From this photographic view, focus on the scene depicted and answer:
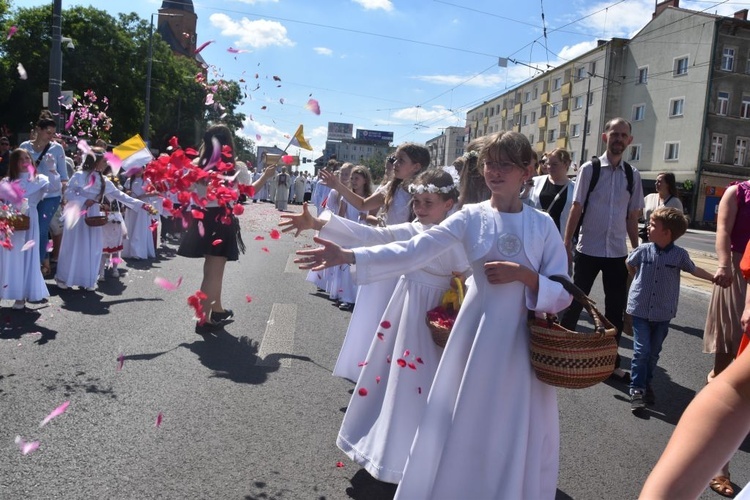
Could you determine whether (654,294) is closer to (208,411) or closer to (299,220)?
(299,220)

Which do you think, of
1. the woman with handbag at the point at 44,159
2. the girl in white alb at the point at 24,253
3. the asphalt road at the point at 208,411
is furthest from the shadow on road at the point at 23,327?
the woman with handbag at the point at 44,159

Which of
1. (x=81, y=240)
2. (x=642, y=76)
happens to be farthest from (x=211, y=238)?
(x=642, y=76)

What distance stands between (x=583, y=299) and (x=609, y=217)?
3461 millimetres

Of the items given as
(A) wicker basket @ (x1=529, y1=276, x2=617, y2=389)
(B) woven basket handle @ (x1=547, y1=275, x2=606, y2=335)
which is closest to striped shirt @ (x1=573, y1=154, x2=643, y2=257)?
(B) woven basket handle @ (x1=547, y1=275, x2=606, y2=335)

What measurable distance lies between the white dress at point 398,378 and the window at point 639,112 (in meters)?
47.4

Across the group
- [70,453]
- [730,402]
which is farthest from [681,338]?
[730,402]

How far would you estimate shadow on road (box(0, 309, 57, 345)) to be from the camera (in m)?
6.43

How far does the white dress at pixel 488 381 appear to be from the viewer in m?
2.89

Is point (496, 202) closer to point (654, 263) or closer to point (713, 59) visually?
point (654, 263)

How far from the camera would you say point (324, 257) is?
3.01 meters

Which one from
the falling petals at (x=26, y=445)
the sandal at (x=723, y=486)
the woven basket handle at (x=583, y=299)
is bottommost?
the falling petals at (x=26, y=445)

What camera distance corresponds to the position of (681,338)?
8125 millimetres

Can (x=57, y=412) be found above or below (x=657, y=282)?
below

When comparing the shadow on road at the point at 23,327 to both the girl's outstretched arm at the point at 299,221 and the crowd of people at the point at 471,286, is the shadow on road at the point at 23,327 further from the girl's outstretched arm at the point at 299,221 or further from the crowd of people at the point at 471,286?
the girl's outstretched arm at the point at 299,221
